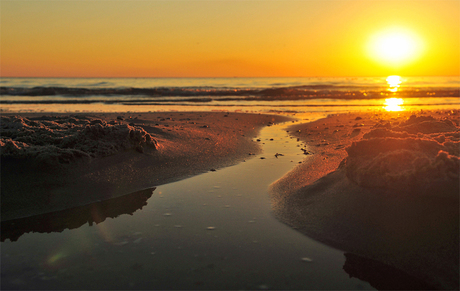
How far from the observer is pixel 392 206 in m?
3.20

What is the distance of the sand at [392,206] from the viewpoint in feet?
9.14

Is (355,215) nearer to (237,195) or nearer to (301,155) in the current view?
(237,195)

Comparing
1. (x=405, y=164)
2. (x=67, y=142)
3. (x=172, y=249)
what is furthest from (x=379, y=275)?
(x=67, y=142)

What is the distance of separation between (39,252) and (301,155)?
5235mm

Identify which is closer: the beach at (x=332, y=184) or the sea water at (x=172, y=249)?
the sea water at (x=172, y=249)

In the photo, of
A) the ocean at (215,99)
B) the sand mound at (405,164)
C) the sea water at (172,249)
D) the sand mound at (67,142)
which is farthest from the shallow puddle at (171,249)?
the ocean at (215,99)

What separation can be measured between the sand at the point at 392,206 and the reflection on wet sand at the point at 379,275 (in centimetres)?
7

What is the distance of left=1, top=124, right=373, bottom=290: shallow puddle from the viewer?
101 inches

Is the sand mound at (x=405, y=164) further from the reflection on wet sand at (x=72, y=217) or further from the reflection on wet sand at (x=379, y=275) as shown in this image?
the reflection on wet sand at (x=72, y=217)

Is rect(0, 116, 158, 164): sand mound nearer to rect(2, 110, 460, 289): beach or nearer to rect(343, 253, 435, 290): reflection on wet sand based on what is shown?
rect(2, 110, 460, 289): beach

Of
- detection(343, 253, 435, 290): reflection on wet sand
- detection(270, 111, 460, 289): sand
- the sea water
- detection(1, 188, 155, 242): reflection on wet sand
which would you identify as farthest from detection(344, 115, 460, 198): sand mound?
detection(1, 188, 155, 242): reflection on wet sand

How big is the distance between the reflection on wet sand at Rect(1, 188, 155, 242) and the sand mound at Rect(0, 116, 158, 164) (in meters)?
1.02

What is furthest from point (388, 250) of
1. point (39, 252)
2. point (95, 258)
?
point (39, 252)

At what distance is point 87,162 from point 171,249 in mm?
2641
